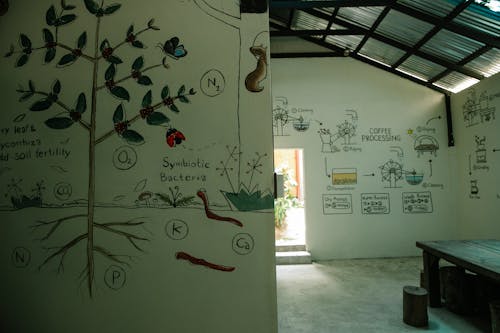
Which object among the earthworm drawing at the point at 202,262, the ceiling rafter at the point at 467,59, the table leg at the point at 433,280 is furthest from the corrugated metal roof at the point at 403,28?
the earthworm drawing at the point at 202,262

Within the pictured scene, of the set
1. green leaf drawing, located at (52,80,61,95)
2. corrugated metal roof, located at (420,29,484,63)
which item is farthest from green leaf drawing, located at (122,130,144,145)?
corrugated metal roof, located at (420,29,484,63)

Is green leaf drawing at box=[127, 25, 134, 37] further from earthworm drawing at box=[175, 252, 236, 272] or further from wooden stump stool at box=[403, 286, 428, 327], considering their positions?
wooden stump stool at box=[403, 286, 428, 327]

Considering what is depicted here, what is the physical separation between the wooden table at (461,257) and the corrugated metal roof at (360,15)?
336 centimetres

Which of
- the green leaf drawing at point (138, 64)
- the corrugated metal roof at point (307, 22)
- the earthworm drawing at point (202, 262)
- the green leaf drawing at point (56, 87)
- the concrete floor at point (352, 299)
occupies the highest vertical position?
the corrugated metal roof at point (307, 22)

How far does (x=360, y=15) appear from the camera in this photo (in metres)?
4.86

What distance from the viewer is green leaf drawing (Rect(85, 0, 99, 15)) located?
1851 mm

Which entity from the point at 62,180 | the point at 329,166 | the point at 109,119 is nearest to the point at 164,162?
the point at 109,119

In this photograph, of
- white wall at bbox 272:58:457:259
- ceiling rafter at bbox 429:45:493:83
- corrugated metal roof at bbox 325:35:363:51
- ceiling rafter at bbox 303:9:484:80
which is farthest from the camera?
white wall at bbox 272:58:457:259

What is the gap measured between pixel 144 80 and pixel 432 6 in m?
4.02

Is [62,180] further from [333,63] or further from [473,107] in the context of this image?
[473,107]

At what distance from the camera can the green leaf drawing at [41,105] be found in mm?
1823

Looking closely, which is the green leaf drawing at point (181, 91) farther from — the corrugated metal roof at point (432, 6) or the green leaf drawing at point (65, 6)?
the corrugated metal roof at point (432, 6)

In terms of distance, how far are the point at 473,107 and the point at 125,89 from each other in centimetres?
569

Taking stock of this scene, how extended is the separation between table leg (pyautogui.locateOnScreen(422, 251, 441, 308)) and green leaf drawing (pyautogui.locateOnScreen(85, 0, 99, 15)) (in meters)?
3.96
